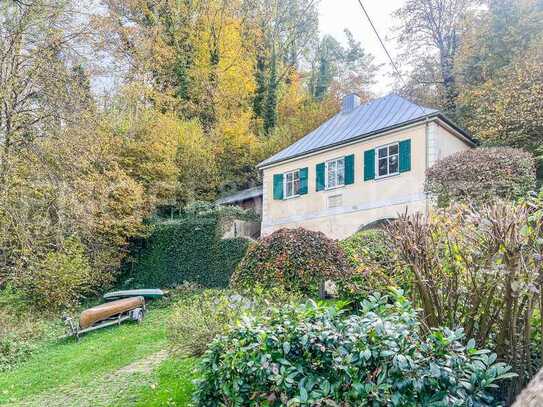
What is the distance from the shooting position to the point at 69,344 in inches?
392

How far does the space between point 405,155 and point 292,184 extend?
528 cm

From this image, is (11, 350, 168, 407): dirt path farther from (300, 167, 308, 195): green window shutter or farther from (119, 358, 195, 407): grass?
(300, 167, 308, 195): green window shutter

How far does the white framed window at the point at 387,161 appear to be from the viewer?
1449 cm

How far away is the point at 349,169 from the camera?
51.6 ft

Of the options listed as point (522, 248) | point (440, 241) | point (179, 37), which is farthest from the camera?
point (179, 37)

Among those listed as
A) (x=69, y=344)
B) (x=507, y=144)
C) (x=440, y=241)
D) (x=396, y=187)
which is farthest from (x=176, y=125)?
(x=440, y=241)

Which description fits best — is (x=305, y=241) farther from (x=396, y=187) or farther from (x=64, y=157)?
(x=396, y=187)

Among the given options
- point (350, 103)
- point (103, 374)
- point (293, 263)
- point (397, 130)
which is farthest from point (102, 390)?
point (350, 103)

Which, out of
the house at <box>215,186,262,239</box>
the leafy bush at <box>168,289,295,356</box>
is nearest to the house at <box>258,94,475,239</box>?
the house at <box>215,186,262,239</box>

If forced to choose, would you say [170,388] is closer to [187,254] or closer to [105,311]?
[105,311]

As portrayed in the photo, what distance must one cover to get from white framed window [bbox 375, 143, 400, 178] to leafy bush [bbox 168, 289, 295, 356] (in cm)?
938

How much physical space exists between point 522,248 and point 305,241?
432 centimetres

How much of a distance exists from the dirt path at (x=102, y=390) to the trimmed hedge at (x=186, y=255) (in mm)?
7406

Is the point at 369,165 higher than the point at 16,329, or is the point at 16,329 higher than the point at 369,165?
the point at 369,165
